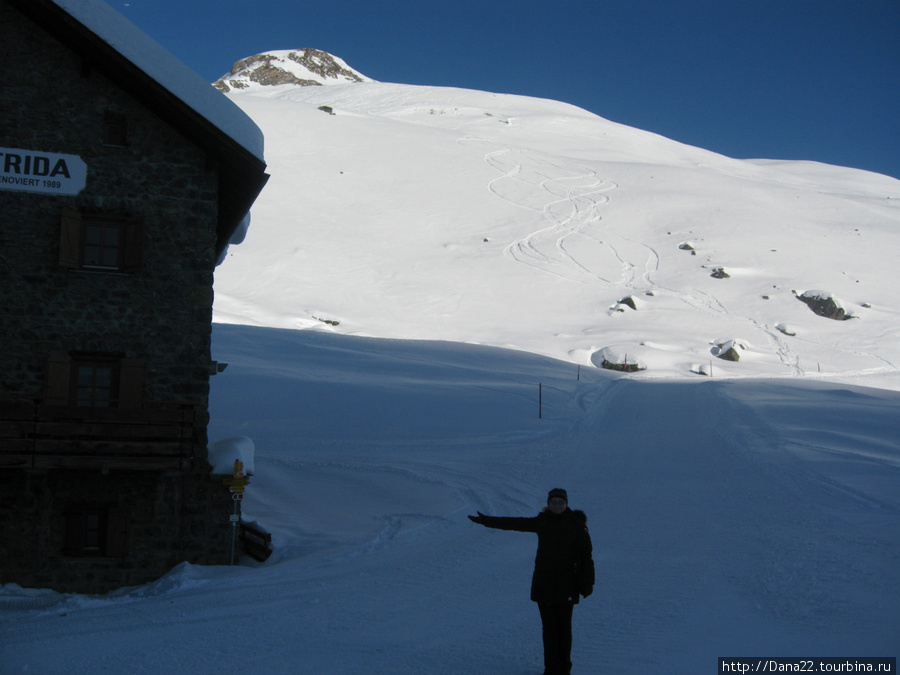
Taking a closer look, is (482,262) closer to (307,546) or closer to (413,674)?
(307,546)

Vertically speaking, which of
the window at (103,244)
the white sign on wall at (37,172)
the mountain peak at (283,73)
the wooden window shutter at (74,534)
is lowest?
the wooden window shutter at (74,534)

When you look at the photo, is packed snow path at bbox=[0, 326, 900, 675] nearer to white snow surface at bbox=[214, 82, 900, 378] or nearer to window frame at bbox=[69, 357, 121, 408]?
window frame at bbox=[69, 357, 121, 408]

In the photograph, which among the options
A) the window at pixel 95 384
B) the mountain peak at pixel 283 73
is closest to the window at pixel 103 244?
the window at pixel 95 384

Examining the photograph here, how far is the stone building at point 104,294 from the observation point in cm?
1149

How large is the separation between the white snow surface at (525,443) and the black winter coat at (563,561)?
92 centimetres

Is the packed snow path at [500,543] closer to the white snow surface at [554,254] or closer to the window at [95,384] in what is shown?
the window at [95,384]

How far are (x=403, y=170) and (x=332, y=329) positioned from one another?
36.2m

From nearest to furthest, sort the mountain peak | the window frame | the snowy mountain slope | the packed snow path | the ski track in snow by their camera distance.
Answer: the packed snow path < the window frame < the snowy mountain slope < the ski track in snow < the mountain peak

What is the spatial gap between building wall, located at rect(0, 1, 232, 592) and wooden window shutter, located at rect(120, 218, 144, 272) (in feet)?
0.32

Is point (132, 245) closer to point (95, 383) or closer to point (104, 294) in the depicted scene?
point (104, 294)

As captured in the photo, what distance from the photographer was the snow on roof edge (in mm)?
11359

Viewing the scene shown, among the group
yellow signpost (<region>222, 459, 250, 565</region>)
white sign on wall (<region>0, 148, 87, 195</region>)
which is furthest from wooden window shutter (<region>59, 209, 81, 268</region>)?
yellow signpost (<region>222, 459, 250, 565</region>)

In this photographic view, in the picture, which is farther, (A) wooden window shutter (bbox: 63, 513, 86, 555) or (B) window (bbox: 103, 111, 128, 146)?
(B) window (bbox: 103, 111, 128, 146)

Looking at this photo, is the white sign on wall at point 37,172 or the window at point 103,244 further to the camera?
the window at point 103,244
